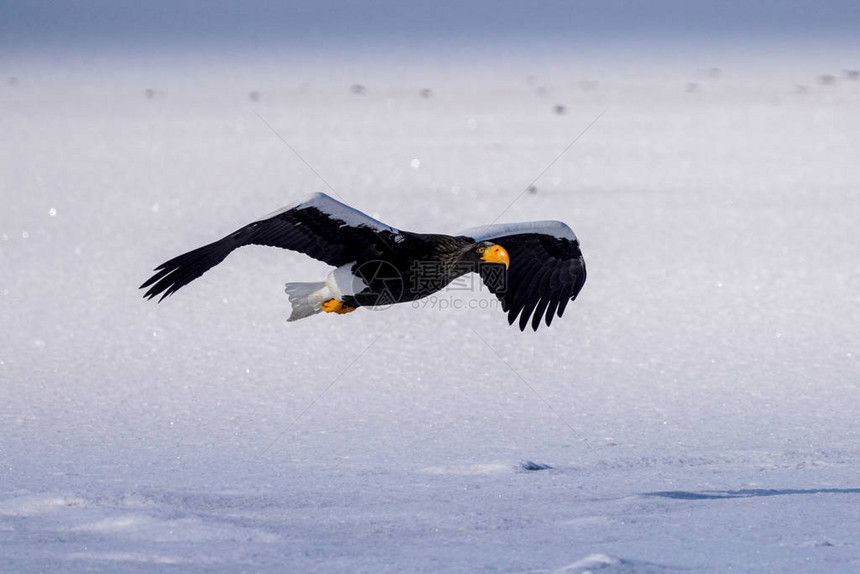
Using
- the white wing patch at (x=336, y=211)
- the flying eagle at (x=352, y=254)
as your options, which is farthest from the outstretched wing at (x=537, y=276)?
the white wing patch at (x=336, y=211)

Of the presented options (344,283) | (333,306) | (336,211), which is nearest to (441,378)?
(333,306)

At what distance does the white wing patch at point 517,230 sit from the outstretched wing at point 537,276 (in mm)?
42

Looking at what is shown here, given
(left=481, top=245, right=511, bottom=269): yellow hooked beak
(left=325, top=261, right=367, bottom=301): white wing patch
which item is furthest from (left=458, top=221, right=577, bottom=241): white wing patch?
(left=325, top=261, right=367, bottom=301): white wing patch

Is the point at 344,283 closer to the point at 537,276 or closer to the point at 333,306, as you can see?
the point at 333,306

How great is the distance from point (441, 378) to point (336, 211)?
123cm

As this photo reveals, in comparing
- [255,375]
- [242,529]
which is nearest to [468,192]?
[255,375]

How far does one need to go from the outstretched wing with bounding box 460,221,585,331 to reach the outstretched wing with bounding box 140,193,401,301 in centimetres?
71

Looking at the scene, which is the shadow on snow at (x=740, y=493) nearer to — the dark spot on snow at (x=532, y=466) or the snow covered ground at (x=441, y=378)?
the snow covered ground at (x=441, y=378)

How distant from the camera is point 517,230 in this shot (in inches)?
201

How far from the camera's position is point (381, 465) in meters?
4.41

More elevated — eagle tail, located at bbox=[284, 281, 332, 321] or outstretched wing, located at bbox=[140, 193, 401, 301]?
outstretched wing, located at bbox=[140, 193, 401, 301]

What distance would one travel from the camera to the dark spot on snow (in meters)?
4.36

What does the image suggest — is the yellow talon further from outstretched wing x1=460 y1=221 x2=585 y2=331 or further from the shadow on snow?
the shadow on snow

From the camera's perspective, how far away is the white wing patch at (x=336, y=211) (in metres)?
4.61
